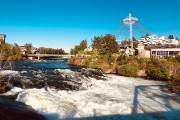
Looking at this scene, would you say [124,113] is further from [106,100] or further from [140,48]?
[140,48]

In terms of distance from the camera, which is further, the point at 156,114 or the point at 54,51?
the point at 54,51

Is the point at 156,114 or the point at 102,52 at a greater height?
the point at 102,52

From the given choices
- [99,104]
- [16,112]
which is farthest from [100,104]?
[16,112]

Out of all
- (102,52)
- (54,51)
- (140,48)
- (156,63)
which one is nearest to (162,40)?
(140,48)

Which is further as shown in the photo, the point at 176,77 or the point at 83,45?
the point at 83,45

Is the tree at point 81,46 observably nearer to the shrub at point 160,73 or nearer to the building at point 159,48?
the building at point 159,48

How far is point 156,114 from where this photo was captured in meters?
17.1

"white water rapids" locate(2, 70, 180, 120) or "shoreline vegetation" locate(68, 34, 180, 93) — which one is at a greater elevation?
"shoreline vegetation" locate(68, 34, 180, 93)

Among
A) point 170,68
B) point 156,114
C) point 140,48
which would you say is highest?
point 140,48

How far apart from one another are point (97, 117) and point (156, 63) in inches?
1109

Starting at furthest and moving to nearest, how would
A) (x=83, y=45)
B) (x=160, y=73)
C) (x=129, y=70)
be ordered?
(x=83, y=45)
(x=129, y=70)
(x=160, y=73)

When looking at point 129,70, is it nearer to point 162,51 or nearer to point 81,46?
point 162,51

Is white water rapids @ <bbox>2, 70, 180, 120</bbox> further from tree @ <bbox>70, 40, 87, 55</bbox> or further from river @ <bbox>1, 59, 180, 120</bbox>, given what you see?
tree @ <bbox>70, 40, 87, 55</bbox>

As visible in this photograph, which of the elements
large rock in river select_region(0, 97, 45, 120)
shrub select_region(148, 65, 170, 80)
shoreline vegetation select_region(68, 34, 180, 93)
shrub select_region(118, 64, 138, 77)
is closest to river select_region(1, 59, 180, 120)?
large rock in river select_region(0, 97, 45, 120)
